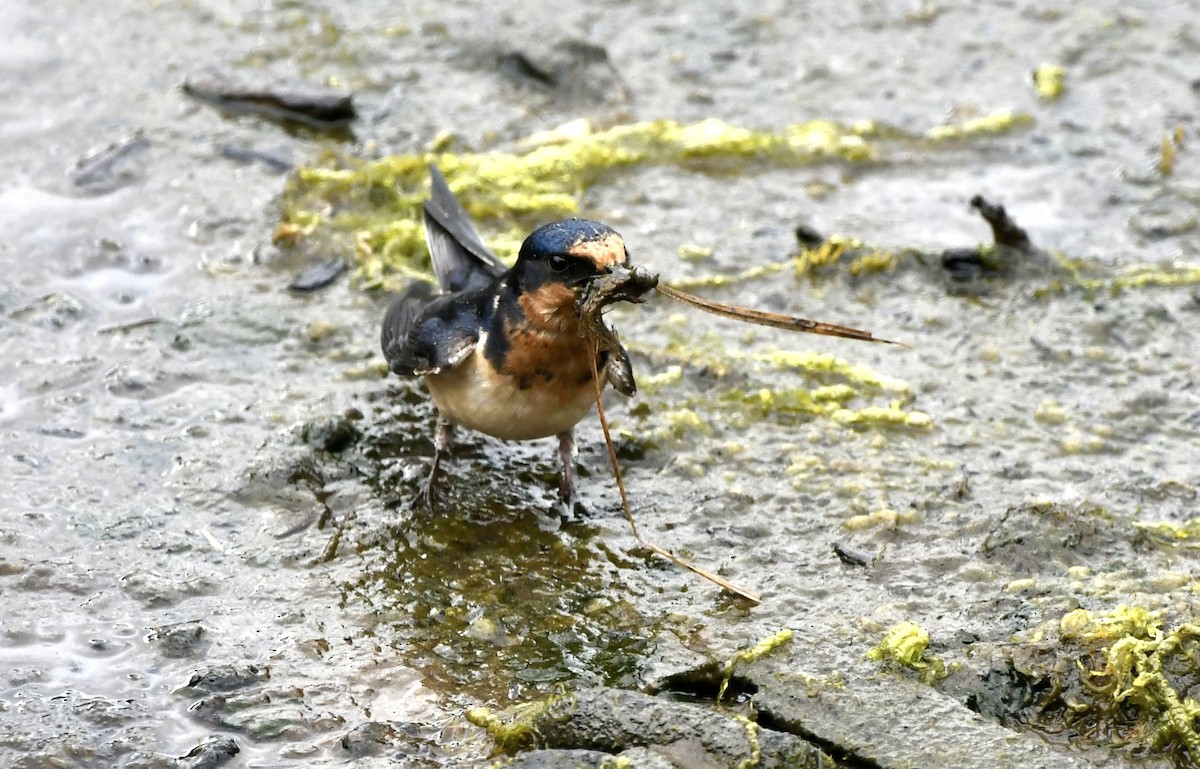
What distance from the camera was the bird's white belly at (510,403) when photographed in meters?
4.91

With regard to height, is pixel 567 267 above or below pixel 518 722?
above

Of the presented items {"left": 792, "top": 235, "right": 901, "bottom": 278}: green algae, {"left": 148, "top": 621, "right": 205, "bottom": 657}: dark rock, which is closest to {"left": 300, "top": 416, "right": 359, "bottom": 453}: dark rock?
{"left": 148, "top": 621, "right": 205, "bottom": 657}: dark rock

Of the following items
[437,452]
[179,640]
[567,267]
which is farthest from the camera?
[437,452]

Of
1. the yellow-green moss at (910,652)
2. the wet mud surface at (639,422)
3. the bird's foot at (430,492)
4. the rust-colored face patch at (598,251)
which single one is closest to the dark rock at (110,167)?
the wet mud surface at (639,422)

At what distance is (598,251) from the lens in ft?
15.3

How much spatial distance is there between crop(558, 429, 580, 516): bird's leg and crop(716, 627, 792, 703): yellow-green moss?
109cm

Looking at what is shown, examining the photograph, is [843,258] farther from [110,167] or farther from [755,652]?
[110,167]

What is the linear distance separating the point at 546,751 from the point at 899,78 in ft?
18.0

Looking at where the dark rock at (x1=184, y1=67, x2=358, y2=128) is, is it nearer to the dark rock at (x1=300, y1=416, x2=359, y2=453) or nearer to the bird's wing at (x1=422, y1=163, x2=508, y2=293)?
the bird's wing at (x1=422, y1=163, x2=508, y2=293)

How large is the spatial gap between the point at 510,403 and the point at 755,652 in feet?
4.17

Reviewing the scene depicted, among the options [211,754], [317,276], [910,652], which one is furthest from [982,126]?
[211,754]

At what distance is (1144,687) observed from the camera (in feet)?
12.8

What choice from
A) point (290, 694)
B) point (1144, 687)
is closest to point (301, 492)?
point (290, 694)

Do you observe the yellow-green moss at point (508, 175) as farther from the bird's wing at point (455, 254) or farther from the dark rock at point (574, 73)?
the bird's wing at point (455, 254)
